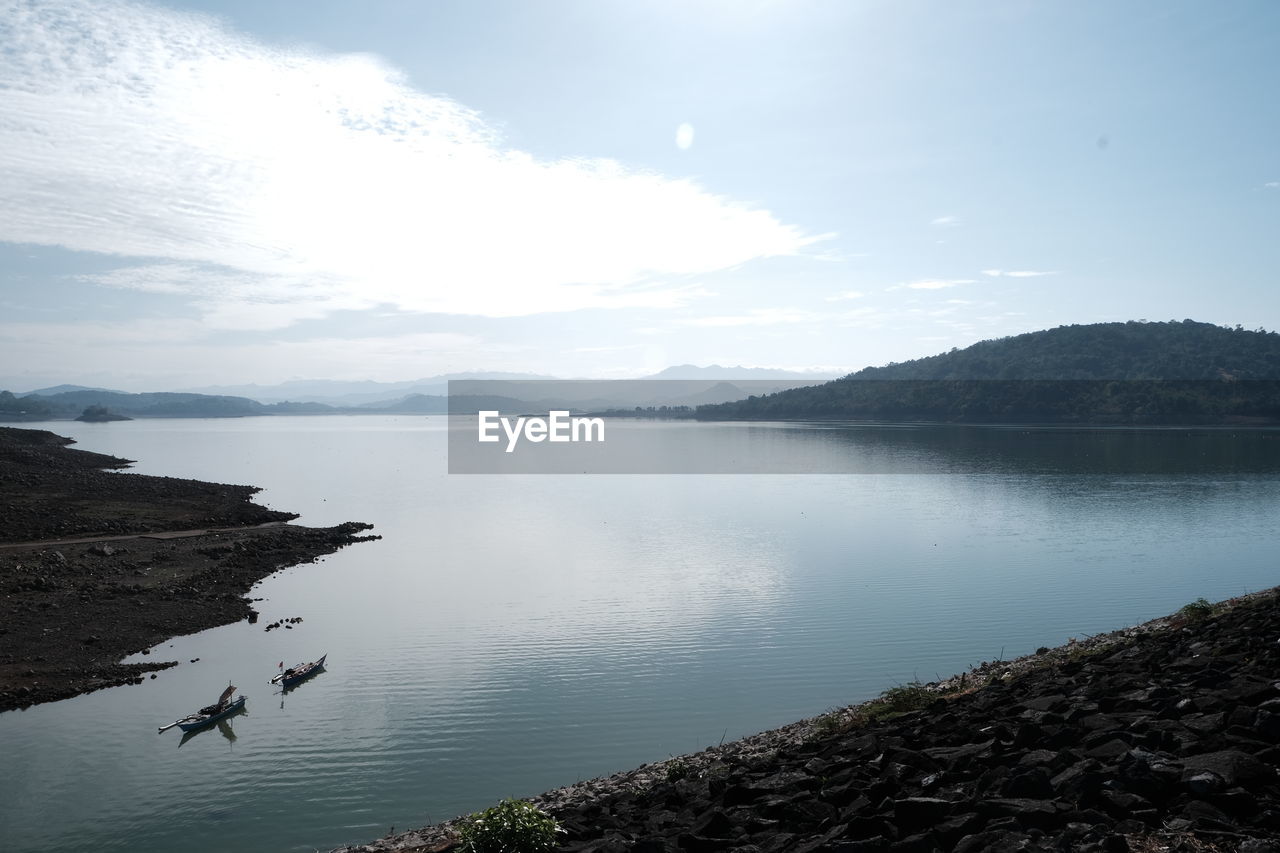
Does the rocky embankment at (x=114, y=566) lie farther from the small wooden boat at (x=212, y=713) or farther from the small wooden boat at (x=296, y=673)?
the small wooden boat at (x=212, y=713)

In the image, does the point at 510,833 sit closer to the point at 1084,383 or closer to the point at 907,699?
the point at 907,699

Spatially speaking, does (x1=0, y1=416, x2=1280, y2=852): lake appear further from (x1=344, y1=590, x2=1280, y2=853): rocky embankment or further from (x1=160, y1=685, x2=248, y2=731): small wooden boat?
(x1=344, y1=590, x2=1280, y2=853): rocky embankment

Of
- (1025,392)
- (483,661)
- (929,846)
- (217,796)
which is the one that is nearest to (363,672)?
(483,661)

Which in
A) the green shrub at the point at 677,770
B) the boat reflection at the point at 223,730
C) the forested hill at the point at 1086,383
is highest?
the forested hill at the point at 1086,383

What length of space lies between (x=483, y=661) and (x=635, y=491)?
36.8m

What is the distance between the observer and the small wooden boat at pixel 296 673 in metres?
16.7

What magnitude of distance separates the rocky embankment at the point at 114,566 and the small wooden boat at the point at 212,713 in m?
3.45

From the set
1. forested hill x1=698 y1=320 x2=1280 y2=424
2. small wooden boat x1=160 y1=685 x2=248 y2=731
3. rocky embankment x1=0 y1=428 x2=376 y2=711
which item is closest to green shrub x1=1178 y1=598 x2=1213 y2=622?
small wooden boat x1=160 y1=685 x2=248 y2=731

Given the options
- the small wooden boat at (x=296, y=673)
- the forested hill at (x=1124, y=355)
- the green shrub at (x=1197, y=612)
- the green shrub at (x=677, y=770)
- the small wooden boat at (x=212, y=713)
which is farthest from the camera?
the forested hill at (x=1124, y=355)

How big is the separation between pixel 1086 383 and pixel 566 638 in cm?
13383

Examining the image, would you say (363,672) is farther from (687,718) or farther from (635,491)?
(635,491)

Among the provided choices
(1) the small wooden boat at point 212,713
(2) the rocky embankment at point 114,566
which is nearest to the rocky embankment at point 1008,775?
(1) the small wooden boat at point 212,713

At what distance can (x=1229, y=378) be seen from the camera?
405ft

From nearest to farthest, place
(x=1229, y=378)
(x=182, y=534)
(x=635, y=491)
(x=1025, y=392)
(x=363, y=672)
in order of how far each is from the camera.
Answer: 1. (x=363, y=672)
2. (x=182, y=534)
3. (x=635, y=491)
4. (x=1229, y=378)
5. (x=1025, y=392)
